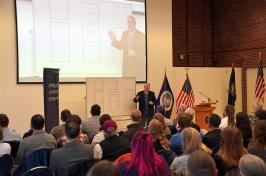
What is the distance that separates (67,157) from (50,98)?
3903mm

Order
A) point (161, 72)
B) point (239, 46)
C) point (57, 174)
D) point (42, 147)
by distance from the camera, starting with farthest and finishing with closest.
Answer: point (239, 46) → point (161, 72) → point (42, 147) → point (57, 174)

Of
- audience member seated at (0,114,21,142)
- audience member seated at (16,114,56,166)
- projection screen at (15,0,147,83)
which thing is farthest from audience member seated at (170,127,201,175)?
projection screen at (15,0,147,83)

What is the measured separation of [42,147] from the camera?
4082 millimetres

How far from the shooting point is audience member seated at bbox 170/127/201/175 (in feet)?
10.2

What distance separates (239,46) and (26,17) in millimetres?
7459

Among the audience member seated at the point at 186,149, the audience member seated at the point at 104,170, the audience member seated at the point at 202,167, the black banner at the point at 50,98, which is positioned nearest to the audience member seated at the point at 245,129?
the audience member seated at the point at 186,149

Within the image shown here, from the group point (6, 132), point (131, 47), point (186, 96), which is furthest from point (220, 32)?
point (6, 132)

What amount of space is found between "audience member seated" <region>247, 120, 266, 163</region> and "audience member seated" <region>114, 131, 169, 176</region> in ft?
3.72

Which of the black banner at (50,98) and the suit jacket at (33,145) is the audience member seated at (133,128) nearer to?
the suit jacket at (33,145)

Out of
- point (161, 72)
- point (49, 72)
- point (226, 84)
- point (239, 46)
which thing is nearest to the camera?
point (49, 72)

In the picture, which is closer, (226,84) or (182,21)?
(226,84)

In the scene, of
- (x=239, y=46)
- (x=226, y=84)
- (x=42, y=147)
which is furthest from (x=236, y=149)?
(x=239, y=46)

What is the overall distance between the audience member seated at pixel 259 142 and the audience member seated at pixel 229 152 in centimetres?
30

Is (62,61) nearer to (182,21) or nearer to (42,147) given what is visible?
(42,147)
